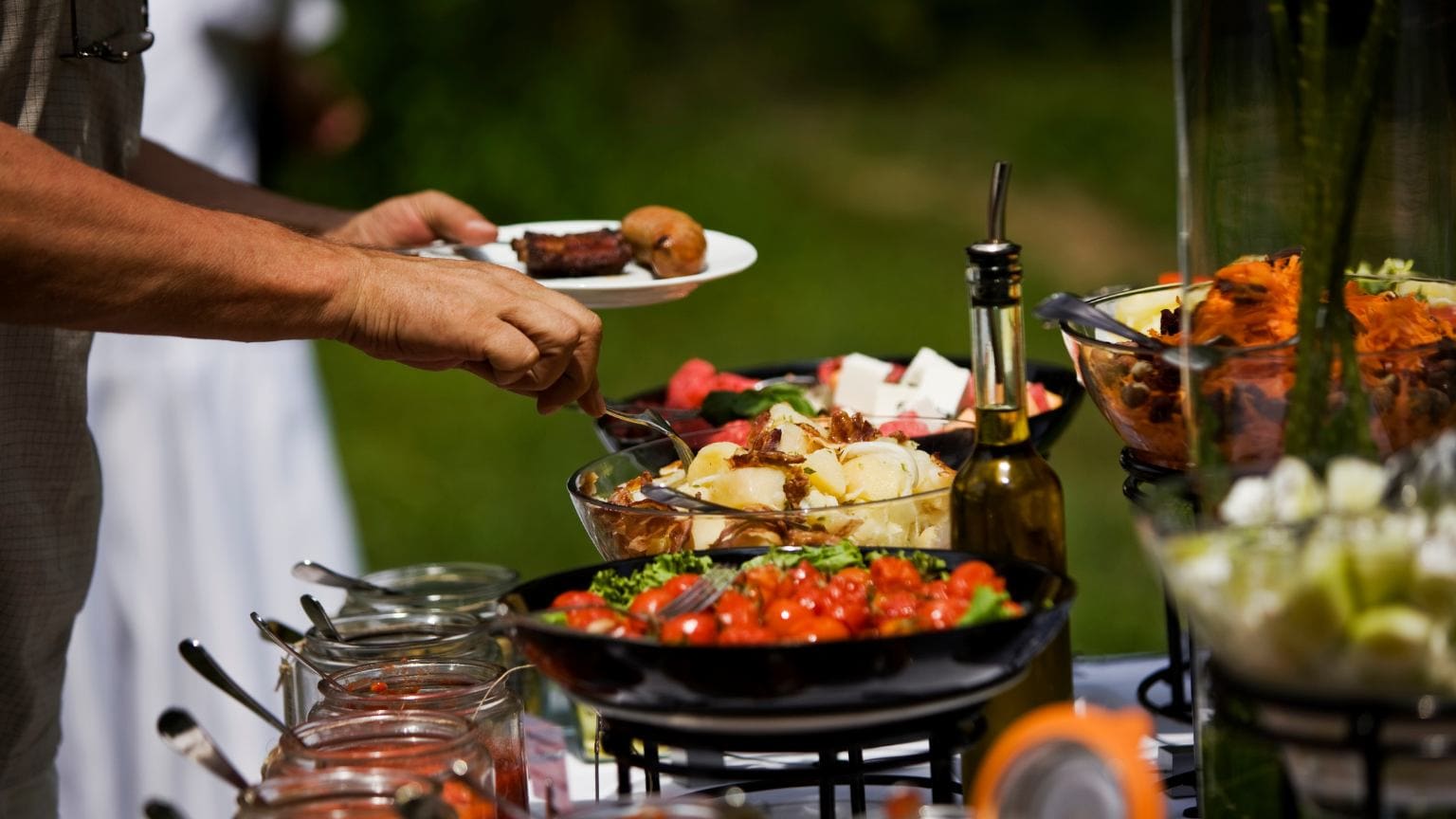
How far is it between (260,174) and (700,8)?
21.9ft

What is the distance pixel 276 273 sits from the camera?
4.57 feet

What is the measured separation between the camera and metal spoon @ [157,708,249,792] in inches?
38.4

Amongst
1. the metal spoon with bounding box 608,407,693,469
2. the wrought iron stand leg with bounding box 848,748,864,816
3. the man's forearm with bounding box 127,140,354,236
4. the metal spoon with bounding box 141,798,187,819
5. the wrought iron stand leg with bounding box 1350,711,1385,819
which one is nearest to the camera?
the wrought iron stand leg with bounding box 1350,711,1385,819

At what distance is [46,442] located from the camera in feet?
6.20

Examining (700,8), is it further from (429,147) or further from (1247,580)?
(1247,580)

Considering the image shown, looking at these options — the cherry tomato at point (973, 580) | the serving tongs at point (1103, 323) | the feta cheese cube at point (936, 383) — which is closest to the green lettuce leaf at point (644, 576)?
the cherry tomato at point (973, 580)

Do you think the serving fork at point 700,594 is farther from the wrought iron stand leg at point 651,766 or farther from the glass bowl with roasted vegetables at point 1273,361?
the glass bowl with roasted vegetables at point 1273,361

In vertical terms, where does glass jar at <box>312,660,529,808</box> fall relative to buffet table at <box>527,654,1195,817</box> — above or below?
above

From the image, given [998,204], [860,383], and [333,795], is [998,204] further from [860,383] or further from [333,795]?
[860,383]

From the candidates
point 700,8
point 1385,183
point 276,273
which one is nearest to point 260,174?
point 276,273

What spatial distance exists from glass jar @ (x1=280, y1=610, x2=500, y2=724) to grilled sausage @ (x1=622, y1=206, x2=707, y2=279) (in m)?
0.64

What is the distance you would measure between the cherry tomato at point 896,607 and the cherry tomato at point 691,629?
0.11 metres

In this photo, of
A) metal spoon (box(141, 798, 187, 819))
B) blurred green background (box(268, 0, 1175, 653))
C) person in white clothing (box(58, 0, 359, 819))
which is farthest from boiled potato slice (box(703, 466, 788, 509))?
blurred green background (box(268, 0, 1175, 653))

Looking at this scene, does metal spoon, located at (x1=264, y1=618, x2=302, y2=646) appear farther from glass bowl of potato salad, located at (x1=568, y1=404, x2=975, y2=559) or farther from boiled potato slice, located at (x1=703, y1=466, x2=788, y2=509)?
boiled potato slice, located at (x1=703, y1=466, x2=788, y2=509)
